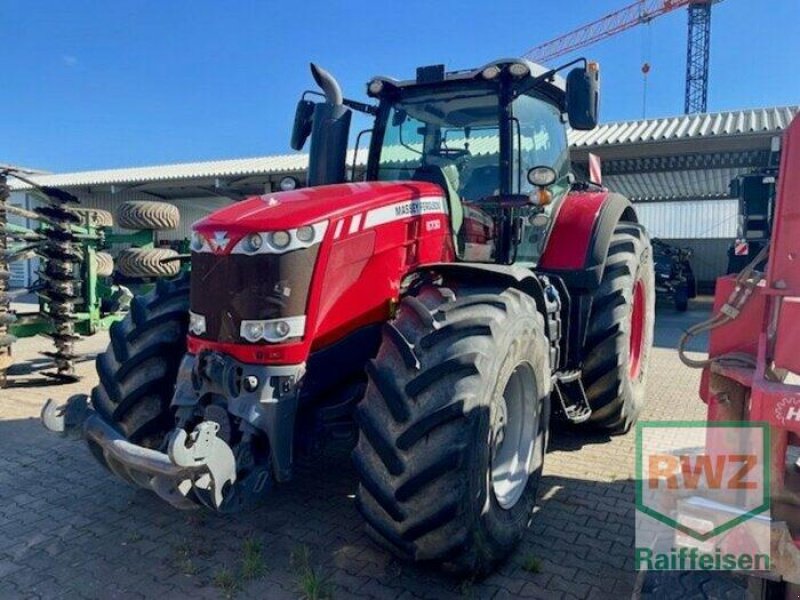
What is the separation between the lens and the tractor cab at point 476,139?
3.45 m

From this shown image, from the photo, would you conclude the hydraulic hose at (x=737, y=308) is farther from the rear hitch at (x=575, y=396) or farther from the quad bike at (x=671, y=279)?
the quad bike at (x=671, y=279)

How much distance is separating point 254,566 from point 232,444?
26.0 inches

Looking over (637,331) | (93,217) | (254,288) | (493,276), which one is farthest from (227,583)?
(93,217)

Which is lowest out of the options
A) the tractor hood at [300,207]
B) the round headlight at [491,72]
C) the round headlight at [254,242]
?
the round headlight at [254,242]

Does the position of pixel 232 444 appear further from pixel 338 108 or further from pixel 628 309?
pixel 628 309

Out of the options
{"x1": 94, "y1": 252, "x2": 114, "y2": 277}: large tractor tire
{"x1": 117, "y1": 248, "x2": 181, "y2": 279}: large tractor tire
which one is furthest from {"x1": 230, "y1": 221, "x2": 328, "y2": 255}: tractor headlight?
{"x1": 94, "y1": 252, "x2": 114, "y2": 277}: large tractor tire

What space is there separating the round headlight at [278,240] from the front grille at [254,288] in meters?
0.04

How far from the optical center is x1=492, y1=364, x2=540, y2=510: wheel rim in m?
2.87

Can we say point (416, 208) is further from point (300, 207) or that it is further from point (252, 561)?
point (252, 561)

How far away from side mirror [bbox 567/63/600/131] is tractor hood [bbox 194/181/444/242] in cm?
103

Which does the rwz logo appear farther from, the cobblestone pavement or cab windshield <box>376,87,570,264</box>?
cab windshield <box>376,87,570,264</box>

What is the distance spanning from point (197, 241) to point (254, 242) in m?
0.39

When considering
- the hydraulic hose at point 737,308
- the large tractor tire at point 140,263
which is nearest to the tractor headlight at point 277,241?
the hydraulic hose at point 737,308

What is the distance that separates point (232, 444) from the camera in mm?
2461
